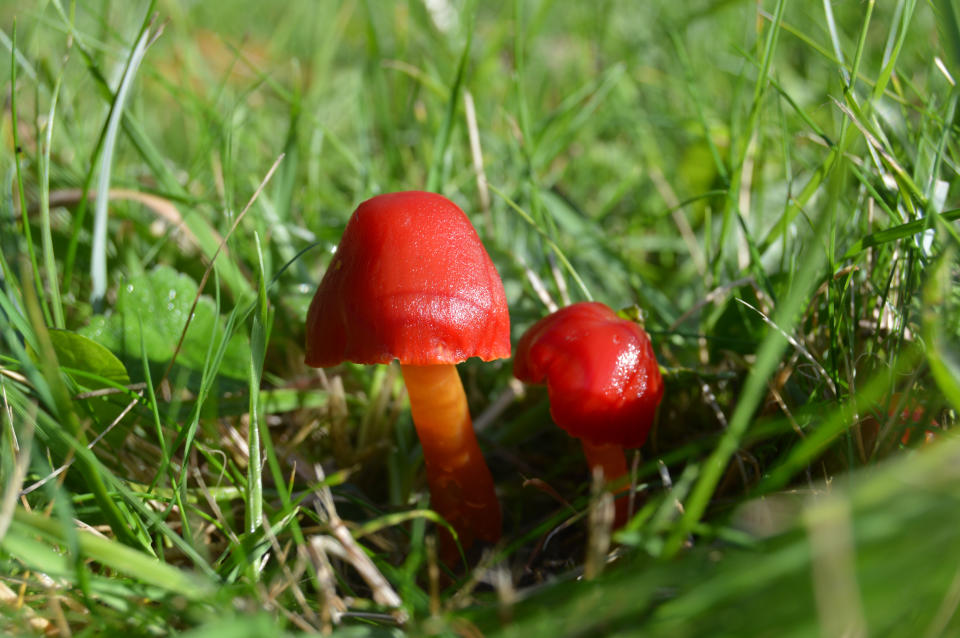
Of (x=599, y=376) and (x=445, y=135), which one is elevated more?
(x=445, y=135)

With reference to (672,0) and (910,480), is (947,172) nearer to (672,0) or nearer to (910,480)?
(910,480)

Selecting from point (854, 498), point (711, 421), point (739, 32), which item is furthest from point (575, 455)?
point (739, 32)

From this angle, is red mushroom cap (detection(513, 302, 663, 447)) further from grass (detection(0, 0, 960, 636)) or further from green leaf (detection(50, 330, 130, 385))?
green leaf (detection(50, 330, 130, 385))

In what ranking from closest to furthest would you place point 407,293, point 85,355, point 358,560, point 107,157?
point 358,560, point 407,293, point 85,355, point 107,157

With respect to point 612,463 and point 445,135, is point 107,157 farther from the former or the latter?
point 612,463

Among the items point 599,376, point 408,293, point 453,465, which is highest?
point 408,293

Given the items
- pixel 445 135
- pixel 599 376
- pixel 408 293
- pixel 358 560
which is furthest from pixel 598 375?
pixel 445 135
